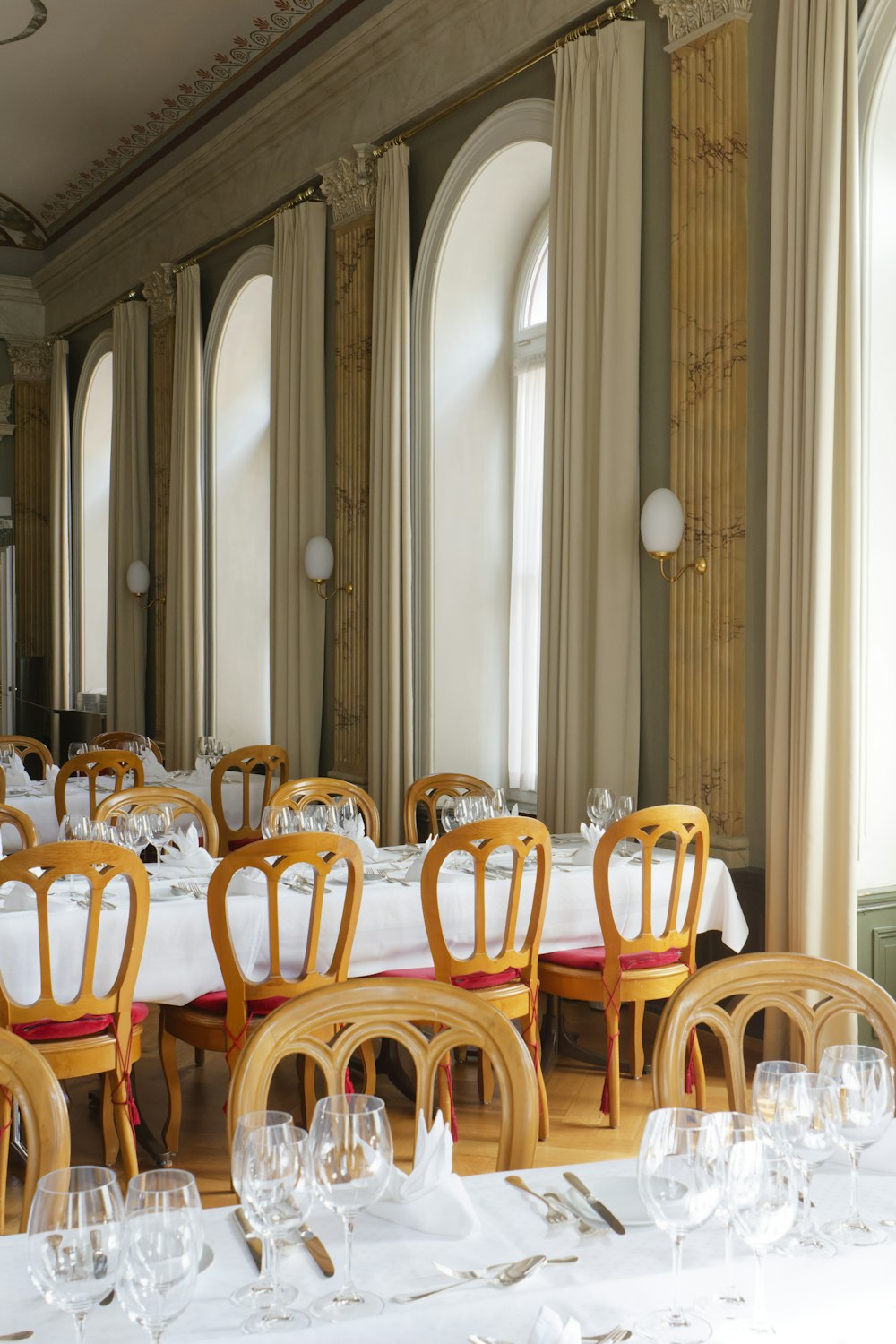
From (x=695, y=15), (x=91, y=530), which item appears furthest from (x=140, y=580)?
(x=695, y=15)

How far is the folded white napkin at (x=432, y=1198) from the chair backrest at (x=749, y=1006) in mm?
560

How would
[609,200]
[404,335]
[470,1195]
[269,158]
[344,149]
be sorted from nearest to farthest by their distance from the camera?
[470,1195] → [609,200] → [404,335] → [344,149] → [269,158]

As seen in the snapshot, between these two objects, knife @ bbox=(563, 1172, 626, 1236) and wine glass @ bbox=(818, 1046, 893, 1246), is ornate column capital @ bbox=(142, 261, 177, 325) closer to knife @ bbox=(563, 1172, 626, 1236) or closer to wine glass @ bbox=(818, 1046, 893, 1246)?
knife @ bbox=(563, 1172, 626, 1236)

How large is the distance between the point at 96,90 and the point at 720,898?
25.0 feet

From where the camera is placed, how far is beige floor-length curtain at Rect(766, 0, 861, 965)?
496 centimetres

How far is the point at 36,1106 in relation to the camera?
82.0 inches

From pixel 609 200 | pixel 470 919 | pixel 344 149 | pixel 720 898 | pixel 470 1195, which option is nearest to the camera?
pixel 470 1195

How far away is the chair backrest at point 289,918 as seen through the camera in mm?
4082

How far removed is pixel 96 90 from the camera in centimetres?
966

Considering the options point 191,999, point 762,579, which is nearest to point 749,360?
point 762,579

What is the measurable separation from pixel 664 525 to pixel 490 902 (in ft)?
6.44

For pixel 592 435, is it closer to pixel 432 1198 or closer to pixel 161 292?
pixel 432 1198

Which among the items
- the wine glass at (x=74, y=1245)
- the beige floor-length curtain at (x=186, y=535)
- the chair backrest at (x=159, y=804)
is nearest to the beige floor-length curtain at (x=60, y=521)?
the beige floor-length curtain at (x=186, y=535)

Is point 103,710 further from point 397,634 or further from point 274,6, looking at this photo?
point 274,6
